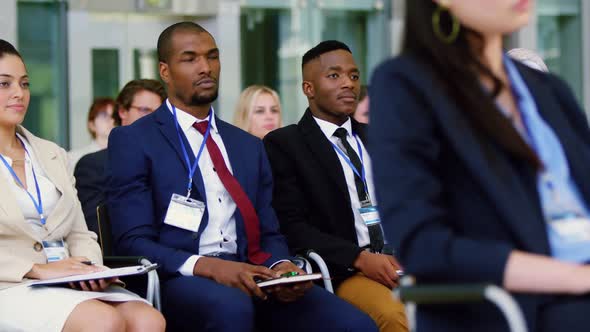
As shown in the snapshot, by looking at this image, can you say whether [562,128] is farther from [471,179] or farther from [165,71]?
[165,71]

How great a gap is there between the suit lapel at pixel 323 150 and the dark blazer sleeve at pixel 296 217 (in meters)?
0.11

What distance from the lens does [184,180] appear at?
4.29 meters

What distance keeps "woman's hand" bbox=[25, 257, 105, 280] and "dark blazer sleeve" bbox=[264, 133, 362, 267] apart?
42.0 inches

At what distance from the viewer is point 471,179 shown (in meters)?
2.11

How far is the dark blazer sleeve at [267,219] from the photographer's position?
454 cm

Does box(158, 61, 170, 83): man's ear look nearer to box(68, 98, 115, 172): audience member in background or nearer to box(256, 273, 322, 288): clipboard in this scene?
box(256, 273, 322, 288): clipboard

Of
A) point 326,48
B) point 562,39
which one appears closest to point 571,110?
point 326,48

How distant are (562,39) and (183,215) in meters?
7.70

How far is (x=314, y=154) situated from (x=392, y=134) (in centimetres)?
274

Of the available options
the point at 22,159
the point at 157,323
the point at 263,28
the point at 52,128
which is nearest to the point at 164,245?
the point at 157,323

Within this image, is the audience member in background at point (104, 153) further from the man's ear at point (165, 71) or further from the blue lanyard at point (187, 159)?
the blue lanyard at point (187, 159)

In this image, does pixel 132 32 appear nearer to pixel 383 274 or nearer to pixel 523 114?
pixel 383 274

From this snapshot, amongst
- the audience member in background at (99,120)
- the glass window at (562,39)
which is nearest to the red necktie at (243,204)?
the audience member in background at (99,120)

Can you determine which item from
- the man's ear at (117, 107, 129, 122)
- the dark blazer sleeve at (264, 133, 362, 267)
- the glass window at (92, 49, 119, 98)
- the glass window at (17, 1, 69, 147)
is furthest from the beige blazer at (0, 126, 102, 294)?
the glass window at (92, 49, 119, 98)
